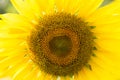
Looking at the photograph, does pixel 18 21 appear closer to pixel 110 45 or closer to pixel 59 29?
pixel 59 29

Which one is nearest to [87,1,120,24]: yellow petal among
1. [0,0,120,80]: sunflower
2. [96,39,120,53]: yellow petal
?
[0,0,120,80]: sunflower

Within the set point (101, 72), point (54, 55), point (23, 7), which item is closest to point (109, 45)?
point (101, 72)

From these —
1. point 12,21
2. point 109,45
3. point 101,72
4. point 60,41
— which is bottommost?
point 101,72

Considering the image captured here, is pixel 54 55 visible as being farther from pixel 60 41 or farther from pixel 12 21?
pixel 12 21

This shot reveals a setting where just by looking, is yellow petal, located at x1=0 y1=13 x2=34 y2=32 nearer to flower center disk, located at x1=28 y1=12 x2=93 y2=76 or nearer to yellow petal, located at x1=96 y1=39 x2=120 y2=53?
flower center disk, located at x1=28 y1=12 x2=93 y2=76

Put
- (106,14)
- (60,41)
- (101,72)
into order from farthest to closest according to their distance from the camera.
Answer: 1. (101,72)
2. (60,41)
3. (106,14)

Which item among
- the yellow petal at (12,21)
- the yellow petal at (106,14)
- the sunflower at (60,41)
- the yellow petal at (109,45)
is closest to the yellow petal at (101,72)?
the sunflower at (60,41)

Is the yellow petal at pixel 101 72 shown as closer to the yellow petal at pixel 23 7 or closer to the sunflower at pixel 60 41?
the sunflower at pixel 60 41

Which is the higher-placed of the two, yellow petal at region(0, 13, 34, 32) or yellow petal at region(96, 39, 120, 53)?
yellow petal at region(0, 13, 34, 32)
